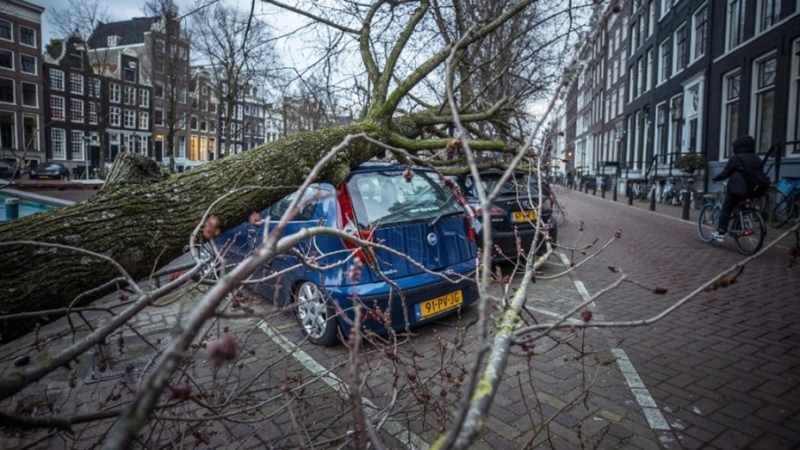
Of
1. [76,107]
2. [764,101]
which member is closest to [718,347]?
[764,101]

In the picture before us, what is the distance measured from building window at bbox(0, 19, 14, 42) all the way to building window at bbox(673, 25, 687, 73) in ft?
165

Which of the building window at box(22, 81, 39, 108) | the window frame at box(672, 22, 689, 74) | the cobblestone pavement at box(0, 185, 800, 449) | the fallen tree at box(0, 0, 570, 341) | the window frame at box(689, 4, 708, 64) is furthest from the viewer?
the building window at box(22, 81, 39, 108)

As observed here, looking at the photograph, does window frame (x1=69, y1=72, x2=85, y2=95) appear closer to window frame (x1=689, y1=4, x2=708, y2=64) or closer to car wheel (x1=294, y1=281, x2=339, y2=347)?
window frame (x1=689, y1=4, x2=708, y2=64)

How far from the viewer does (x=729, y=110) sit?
1698cm

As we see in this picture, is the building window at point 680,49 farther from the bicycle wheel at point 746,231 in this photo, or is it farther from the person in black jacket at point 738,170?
the bicycle wheel at point 746,231

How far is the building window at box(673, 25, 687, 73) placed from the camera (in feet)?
70.9

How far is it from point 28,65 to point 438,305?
52932 millimetres

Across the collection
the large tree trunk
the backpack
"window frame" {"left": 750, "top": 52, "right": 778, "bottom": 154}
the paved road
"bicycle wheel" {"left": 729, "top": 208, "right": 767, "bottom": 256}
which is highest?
"window frame" {"left": 750, "top": 52, "right": 778, "bottom": 154}

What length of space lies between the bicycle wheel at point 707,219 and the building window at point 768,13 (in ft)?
26.0

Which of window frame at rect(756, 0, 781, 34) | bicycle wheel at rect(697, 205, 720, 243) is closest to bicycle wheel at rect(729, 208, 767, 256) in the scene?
bicycle wheel at rect(697, 205, 720, 243)

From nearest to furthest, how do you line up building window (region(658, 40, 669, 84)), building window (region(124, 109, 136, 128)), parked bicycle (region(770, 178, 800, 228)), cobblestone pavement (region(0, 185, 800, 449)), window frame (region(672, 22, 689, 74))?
cobblestone pavement (region(0, 185, 800, 449)) < parked bicycle (region(770, 178, 800, 228)) < window frame (region(672, 22, 689, 74)) < building window (region(658, 40, 669, 84)) < building window (region(124, 109, 136, 128))

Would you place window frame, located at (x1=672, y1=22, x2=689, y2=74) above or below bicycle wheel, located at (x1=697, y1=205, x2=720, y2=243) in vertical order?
above

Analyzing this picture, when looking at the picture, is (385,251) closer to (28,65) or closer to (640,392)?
(640,392)

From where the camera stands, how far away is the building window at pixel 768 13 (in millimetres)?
13867
